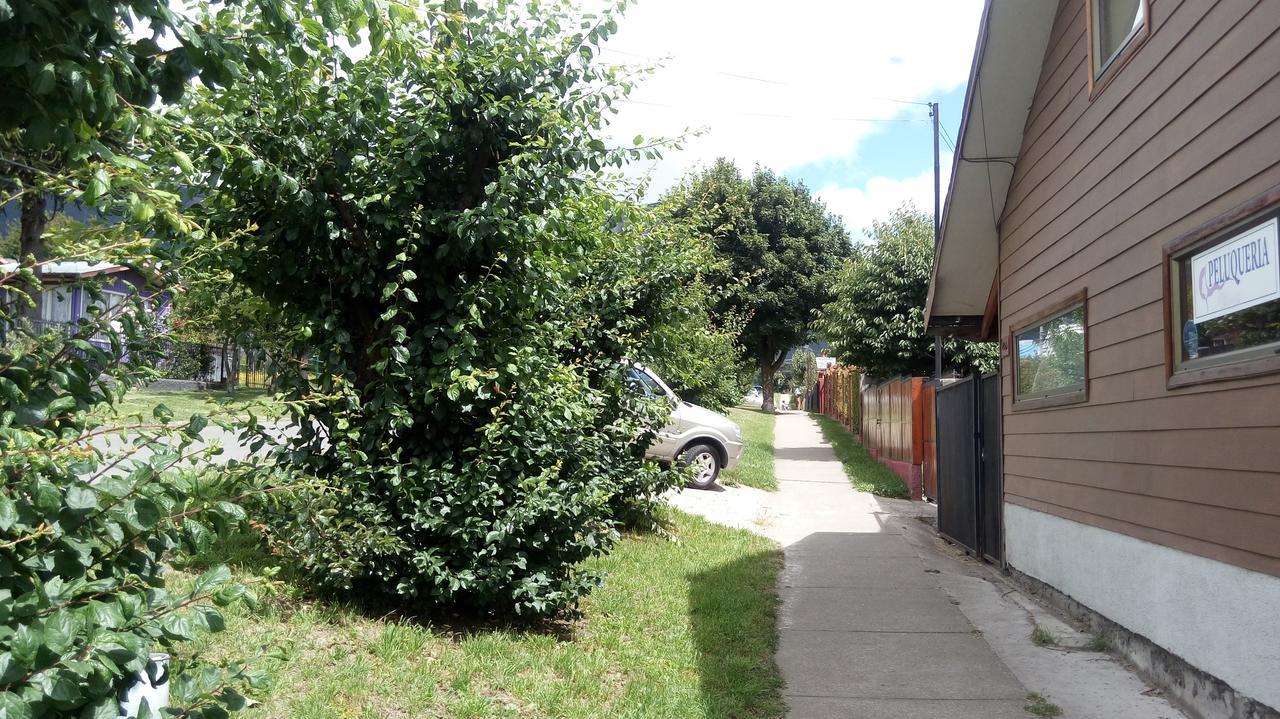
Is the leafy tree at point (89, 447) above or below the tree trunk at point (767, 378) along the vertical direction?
below

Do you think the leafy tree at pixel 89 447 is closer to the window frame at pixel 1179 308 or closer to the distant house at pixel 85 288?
the distant house at pixel 85 288

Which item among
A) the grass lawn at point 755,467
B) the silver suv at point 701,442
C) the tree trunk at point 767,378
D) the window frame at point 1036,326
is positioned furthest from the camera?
the tree trunk at point 767,378

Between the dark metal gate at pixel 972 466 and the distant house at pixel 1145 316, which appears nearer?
the distant house at pixel 1145 316

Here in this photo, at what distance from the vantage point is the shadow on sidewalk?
5.42 metres

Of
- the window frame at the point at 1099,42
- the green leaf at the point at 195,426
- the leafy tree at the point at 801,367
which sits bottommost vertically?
the green leaf at the point at 195,426

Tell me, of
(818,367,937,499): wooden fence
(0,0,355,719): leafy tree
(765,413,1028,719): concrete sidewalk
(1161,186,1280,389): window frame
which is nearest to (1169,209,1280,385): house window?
(1161,186,1280,389): window frame

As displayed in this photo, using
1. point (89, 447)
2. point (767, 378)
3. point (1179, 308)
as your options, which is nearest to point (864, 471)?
point (1179, 308)

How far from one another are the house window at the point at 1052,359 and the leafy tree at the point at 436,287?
3.83 metres

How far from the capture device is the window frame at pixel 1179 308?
14.6 ft

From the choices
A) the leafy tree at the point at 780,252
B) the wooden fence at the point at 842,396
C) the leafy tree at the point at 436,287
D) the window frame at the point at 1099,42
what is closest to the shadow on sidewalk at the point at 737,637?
the leafy tree at the point at 436,287

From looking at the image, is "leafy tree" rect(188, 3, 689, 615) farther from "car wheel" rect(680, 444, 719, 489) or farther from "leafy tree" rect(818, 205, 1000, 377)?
"leafy tree" rect(818, 205, 1000, 377)

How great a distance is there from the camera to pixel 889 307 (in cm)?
2127

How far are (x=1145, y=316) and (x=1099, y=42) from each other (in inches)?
89.2

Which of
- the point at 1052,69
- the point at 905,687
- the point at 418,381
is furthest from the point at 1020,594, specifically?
the point at 418,381
